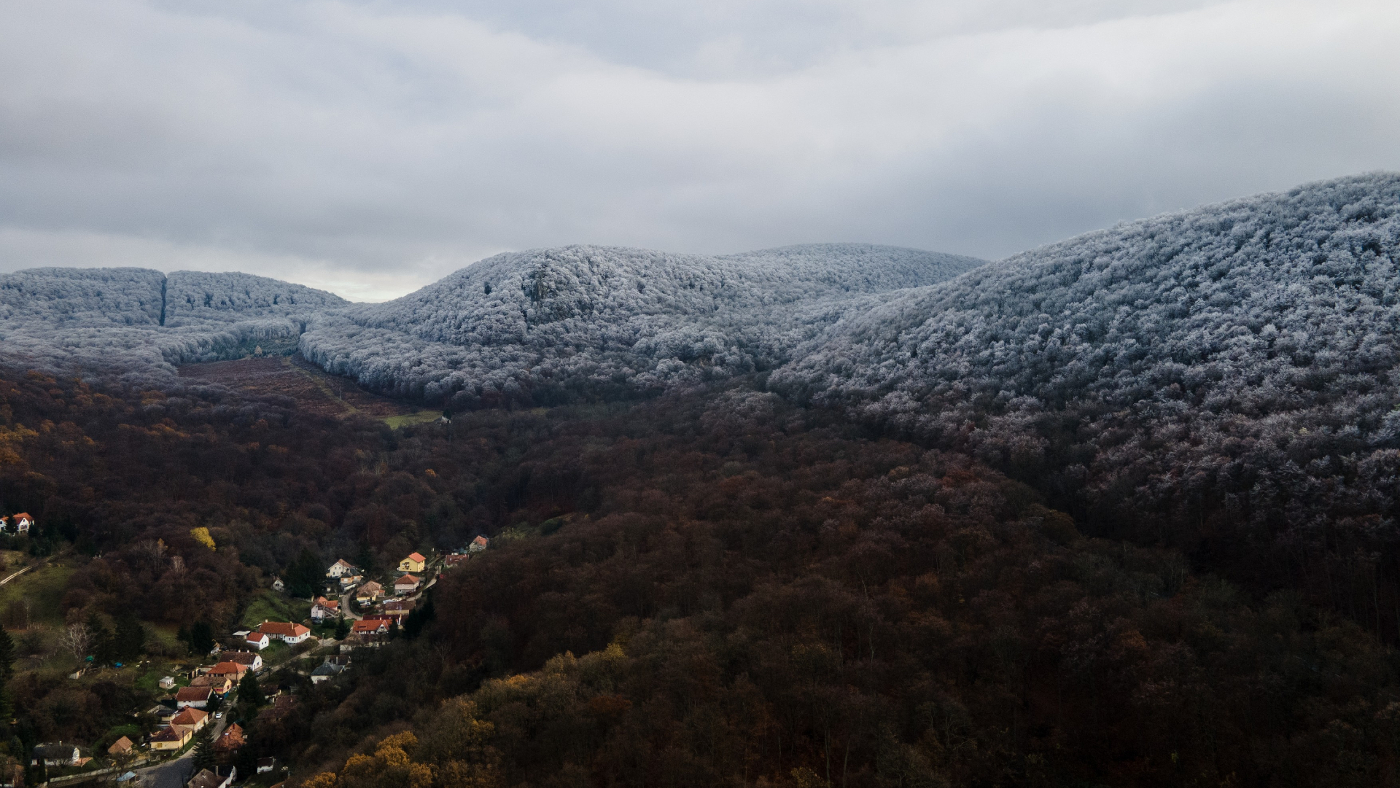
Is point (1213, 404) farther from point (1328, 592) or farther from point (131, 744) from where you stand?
point (131, 744)

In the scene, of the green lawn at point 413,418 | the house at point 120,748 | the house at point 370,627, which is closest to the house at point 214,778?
the house at point 120,748

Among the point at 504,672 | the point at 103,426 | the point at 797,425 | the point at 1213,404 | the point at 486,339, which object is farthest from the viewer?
the point at 486,339

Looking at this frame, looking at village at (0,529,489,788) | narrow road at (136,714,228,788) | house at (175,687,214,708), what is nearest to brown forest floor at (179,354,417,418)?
village at (0,529,489,788)

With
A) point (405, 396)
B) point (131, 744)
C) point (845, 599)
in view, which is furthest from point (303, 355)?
point (845, 599)

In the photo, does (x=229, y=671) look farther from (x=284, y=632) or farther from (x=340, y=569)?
(x=340, y=569)

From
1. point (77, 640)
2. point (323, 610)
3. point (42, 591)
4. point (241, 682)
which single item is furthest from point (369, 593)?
point (42, 591)

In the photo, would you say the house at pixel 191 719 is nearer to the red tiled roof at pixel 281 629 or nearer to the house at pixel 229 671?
the house at pixel 229 671
